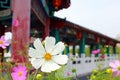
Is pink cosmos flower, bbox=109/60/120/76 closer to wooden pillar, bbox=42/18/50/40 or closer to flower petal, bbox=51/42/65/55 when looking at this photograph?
flower petal, bbox=51/42/65/55

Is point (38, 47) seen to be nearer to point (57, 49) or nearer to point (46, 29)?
point (57, 49)

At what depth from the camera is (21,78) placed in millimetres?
1271

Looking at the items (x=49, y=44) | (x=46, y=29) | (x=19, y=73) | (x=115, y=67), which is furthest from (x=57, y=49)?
(x=46, y=29)

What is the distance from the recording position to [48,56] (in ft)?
4.14

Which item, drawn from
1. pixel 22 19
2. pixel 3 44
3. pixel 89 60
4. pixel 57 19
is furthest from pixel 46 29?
pixel 3 44

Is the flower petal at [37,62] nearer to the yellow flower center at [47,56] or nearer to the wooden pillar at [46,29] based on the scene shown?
the yellow flower center at [47,56]


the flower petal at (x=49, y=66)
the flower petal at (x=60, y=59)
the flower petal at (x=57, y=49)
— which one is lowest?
the flower petal at (x=49, y=66)

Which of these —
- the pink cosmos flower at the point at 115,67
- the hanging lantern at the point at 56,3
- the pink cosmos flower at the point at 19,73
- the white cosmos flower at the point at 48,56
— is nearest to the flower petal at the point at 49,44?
the white cosmos flower at the point at 48,56

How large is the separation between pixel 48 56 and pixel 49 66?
0.05 meters

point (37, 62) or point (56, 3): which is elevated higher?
point (37, 62)

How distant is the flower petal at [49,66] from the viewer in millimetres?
1192

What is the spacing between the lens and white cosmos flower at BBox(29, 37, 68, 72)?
122 centimetres

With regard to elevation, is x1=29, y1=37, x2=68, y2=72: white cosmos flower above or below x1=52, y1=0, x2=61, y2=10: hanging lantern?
above

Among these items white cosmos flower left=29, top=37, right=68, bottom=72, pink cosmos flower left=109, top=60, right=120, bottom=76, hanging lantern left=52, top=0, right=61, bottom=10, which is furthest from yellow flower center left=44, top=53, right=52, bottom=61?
hanging lantern left=52, top=0, right=61, bottom=10
